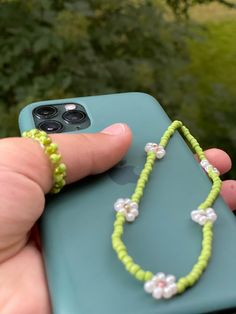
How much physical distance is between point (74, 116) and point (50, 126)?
43mm

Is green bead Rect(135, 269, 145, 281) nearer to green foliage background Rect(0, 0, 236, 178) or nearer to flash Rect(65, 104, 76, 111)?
flash Rect(65, 104, 76, 111)

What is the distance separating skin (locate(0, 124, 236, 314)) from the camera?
776mm

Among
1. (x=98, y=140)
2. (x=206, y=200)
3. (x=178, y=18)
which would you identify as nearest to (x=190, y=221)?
(x=206, y=200)

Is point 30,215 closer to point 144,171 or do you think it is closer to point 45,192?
point 45,192

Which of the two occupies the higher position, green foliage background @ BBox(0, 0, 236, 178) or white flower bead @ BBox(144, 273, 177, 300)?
white flower bead @ BBox(144, 273, 177, 300)

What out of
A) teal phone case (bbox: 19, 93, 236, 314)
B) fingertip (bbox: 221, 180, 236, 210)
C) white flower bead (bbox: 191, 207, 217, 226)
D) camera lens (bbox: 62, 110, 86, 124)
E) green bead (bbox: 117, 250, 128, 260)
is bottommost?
fingertip (bbox: 221, 180, 236, 210)

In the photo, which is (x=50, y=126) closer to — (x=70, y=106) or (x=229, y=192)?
(x=70, y=106)

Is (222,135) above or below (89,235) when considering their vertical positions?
below

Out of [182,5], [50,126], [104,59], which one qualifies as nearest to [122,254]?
[50,126]

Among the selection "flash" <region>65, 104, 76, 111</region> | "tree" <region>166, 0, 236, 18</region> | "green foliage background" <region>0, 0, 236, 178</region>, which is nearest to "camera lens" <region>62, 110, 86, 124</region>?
"flash" <region>65, 104, 76, 111</region>

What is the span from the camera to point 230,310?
688 millimetres

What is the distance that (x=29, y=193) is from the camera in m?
0.78

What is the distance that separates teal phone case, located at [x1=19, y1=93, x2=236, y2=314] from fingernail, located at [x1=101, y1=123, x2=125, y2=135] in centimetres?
4

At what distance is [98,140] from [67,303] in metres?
0.24
